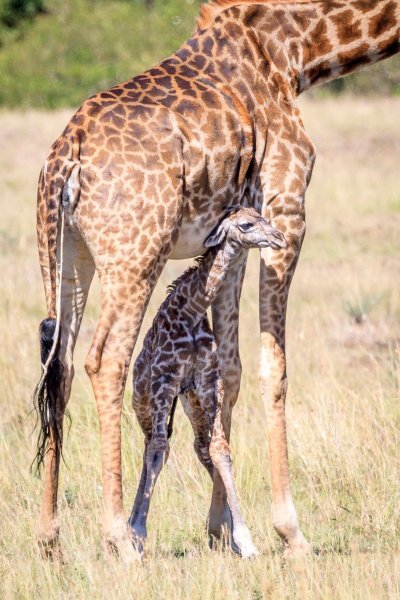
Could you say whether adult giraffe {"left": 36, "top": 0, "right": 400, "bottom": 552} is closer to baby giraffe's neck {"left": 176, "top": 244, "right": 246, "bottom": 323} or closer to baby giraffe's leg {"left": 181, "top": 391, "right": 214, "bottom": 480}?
baby giraffe's neck {"left": 176, "top": 244, "right": 246, "bottom": 323}

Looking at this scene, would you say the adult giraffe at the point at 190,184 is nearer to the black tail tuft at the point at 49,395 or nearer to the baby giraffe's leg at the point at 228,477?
the black tail tuft at the point at 49,395

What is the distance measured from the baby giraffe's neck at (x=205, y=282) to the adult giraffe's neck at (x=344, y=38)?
119 centimetres

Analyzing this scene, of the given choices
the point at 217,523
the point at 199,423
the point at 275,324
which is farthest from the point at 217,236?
the point at 217,523

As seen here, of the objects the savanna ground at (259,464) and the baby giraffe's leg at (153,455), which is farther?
the baby giraffe's leg at (153,455)

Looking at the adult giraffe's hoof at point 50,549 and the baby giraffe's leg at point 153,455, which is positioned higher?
the baby giraffe's leg at point 153,455

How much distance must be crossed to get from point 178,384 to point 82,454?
1.41 m

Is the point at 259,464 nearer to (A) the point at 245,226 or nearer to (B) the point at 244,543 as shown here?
(B) the point at 244,543

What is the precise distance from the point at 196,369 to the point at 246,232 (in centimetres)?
77

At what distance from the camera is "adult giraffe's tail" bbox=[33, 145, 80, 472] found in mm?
5387

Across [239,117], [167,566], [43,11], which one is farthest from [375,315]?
[43,11]

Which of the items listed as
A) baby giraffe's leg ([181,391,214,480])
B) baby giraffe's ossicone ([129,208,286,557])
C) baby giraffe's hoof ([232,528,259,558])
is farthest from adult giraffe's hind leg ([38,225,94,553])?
baby giraffe's hoof ([232,528,259,558])

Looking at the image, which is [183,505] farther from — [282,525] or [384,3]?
[384,3]

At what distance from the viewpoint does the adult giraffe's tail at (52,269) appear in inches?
212

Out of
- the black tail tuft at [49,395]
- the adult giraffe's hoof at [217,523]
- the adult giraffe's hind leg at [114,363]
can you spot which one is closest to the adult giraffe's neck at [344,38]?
the adult giraffe's hind leg at [114,363]
